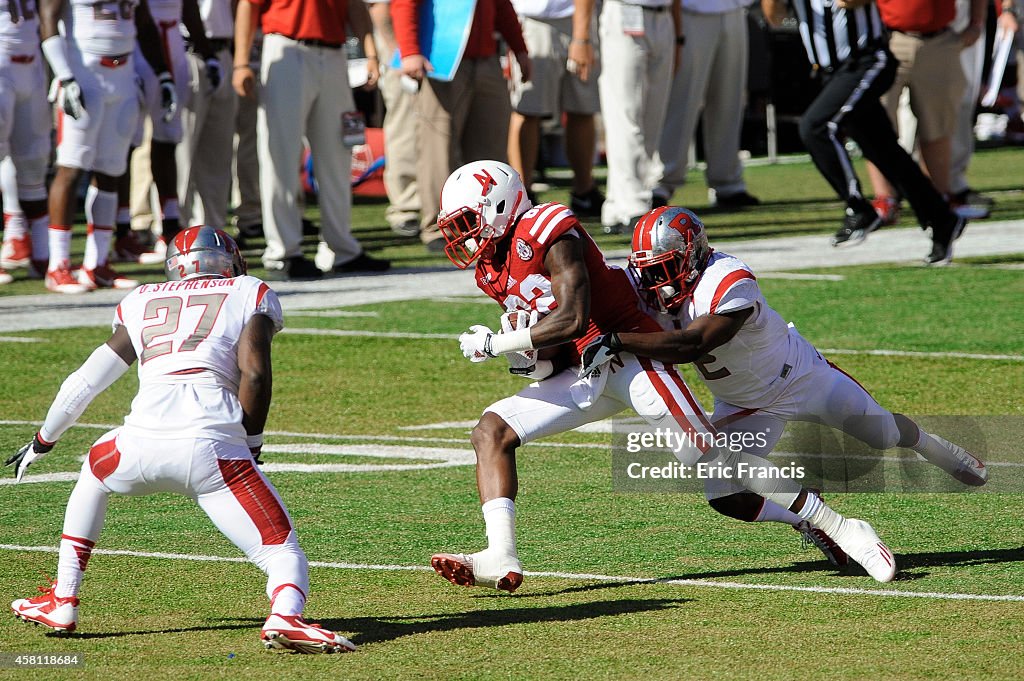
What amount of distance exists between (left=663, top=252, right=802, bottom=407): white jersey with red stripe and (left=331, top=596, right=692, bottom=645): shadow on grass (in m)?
0.91

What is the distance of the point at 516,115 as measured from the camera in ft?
49.9

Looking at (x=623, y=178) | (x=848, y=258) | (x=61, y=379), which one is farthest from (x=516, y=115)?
(x=61, y=379)

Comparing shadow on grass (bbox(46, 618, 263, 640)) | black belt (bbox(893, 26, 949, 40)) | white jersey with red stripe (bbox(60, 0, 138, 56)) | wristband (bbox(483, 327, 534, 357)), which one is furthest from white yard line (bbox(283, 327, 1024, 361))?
shadow on grass (bbox(46, 618, 263, 640))

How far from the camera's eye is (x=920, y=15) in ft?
41.8

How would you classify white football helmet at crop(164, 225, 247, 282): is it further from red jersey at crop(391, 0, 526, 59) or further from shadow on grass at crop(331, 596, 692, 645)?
red jersey at crop(391, 0, 526, 59)

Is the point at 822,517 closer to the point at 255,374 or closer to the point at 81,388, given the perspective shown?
the point at 255,374

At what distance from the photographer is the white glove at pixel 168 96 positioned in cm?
1220

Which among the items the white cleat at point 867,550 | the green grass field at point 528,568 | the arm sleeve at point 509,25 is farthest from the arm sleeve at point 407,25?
the white cleat at point 867,550

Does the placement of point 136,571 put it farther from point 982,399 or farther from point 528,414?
point 982,399

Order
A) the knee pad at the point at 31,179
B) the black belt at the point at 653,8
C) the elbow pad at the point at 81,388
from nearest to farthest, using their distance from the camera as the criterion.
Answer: the elbow pad at the point at 81,388
the knee pad at the point at 31,179
the black belt at the point at 653,8

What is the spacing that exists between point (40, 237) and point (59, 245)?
119 centimetres

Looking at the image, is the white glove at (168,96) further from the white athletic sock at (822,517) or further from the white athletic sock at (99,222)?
the white athletic sock at (822,517)

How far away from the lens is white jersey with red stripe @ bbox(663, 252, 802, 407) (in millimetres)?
5566
